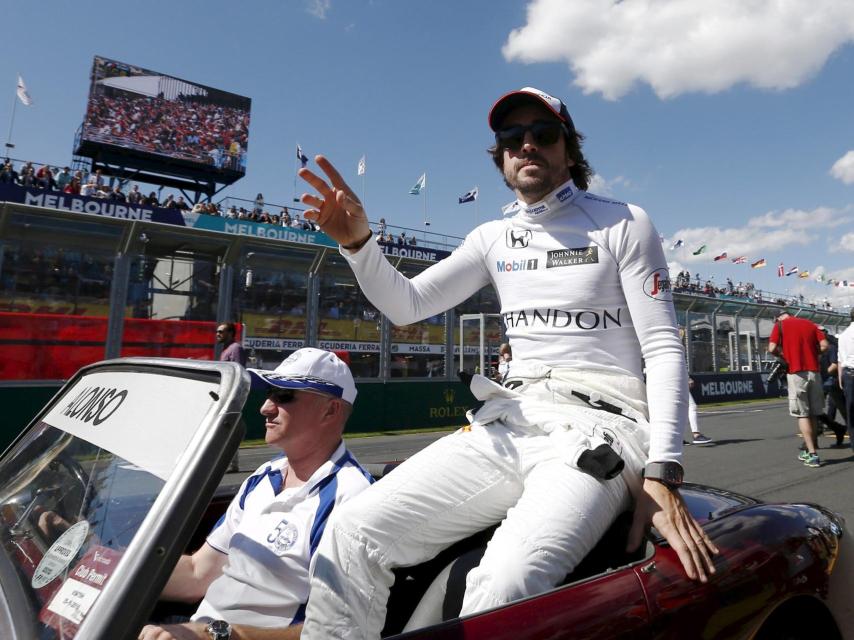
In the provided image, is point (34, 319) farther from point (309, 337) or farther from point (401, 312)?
point (401, 312)

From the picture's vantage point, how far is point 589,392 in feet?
5.94

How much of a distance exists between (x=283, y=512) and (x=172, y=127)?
3605 cm

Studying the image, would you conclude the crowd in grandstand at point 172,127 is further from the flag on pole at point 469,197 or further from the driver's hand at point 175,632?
the driver's hand at point 175,632

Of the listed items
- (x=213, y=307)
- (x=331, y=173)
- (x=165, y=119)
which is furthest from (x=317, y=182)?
(x=165, y=119)

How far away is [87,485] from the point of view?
1.38 metres

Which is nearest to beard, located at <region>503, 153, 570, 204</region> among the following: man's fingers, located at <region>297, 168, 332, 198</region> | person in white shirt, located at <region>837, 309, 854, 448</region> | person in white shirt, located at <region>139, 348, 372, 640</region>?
man's fingers, located at <region>297, 168, 332, 198</region>

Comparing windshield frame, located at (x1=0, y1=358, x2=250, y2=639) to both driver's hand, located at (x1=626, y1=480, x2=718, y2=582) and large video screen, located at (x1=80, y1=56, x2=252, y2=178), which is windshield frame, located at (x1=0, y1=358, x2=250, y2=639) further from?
large video screen, located at (x1=80, y1=56, x2=252, y2=178)

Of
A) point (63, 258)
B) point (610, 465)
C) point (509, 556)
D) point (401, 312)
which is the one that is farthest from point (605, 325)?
point (63, 258)

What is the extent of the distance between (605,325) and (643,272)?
0.67ft

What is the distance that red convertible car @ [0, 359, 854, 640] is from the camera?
1025 mm

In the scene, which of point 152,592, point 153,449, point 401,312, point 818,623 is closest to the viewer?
point 152,592

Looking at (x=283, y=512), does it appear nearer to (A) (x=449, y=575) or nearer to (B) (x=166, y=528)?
(A) (x=449, y=575)

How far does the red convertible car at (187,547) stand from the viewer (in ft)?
3.36

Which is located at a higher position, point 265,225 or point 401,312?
point 265,225
